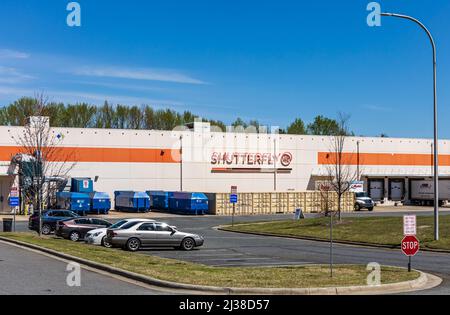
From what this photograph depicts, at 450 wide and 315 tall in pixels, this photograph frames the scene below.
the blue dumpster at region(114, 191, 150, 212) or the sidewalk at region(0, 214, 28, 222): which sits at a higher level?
the blue dumpster at region(114, 191, 150, 212)

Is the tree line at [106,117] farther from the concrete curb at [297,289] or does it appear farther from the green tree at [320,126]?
the concrete curb at [297,289]

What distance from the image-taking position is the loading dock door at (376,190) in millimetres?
83938

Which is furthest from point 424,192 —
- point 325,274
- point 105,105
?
point 325,274

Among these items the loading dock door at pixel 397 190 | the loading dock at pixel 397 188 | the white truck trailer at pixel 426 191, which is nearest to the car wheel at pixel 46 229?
the white truck trailer at pixel 426 191

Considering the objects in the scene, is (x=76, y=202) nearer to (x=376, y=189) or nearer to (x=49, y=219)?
(x=49, y=219)

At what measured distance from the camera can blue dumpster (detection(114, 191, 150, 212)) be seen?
2464 inches

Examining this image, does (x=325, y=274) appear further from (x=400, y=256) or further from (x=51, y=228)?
(x=51, y=228)

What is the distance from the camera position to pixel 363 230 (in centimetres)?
3716

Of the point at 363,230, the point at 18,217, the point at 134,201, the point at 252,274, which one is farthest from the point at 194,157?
the point at 252,274

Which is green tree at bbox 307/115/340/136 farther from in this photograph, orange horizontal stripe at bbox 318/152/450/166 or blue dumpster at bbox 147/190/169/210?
A: blue dumpster at bbox 147/190/169/210

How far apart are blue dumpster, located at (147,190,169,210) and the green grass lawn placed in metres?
20.6

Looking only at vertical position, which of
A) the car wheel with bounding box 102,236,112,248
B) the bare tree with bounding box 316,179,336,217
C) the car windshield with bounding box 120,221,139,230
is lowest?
the car wheel with bounding box 102,236,112,248

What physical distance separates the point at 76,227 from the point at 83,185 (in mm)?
28612

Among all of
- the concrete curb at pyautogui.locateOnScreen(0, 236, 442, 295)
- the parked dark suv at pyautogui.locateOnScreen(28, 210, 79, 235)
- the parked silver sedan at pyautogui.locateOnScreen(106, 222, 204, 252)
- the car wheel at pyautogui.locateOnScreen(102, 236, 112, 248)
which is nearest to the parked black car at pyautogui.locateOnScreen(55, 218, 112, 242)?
the car wheel at pyautogui.locateOnScreen(102, 236, 112, 248)
